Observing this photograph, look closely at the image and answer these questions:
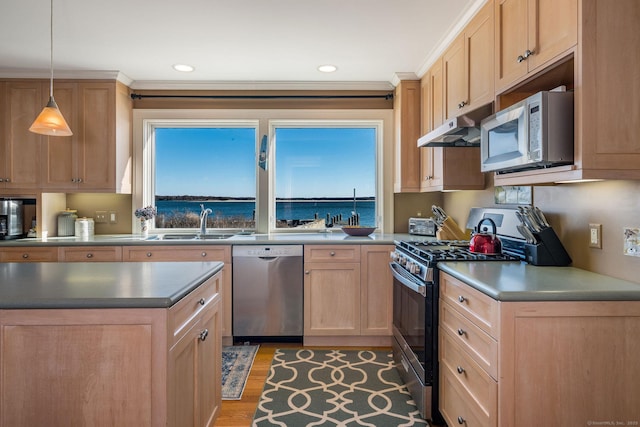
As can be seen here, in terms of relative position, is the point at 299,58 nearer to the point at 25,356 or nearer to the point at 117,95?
the point at 117,95

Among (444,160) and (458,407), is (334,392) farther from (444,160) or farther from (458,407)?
(444,160)

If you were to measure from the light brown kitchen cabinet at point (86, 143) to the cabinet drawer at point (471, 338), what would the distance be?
3.11 meters

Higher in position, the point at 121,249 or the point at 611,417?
the point at 121,249

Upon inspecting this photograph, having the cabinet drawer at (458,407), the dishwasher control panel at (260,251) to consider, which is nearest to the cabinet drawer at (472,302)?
the cabinet drawer at (458,407)

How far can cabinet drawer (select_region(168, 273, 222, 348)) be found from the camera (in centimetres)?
135

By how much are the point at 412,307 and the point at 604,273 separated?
1017mm

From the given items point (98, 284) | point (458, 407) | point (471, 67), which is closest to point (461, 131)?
point (471, 67)

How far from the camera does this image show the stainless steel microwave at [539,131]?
1.49 metres

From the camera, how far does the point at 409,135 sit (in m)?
3.45

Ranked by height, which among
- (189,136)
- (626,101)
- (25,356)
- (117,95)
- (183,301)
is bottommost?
(25,356)

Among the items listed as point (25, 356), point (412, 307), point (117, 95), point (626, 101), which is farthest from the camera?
point (117, 95)

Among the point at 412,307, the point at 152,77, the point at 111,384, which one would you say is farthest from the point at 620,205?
the point at 152,77

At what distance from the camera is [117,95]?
136 inches

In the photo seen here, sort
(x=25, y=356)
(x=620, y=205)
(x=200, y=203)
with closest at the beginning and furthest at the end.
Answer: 1. (x=25, y=356)
2. (x=620, y=205)
3. (x=200, y=203)
